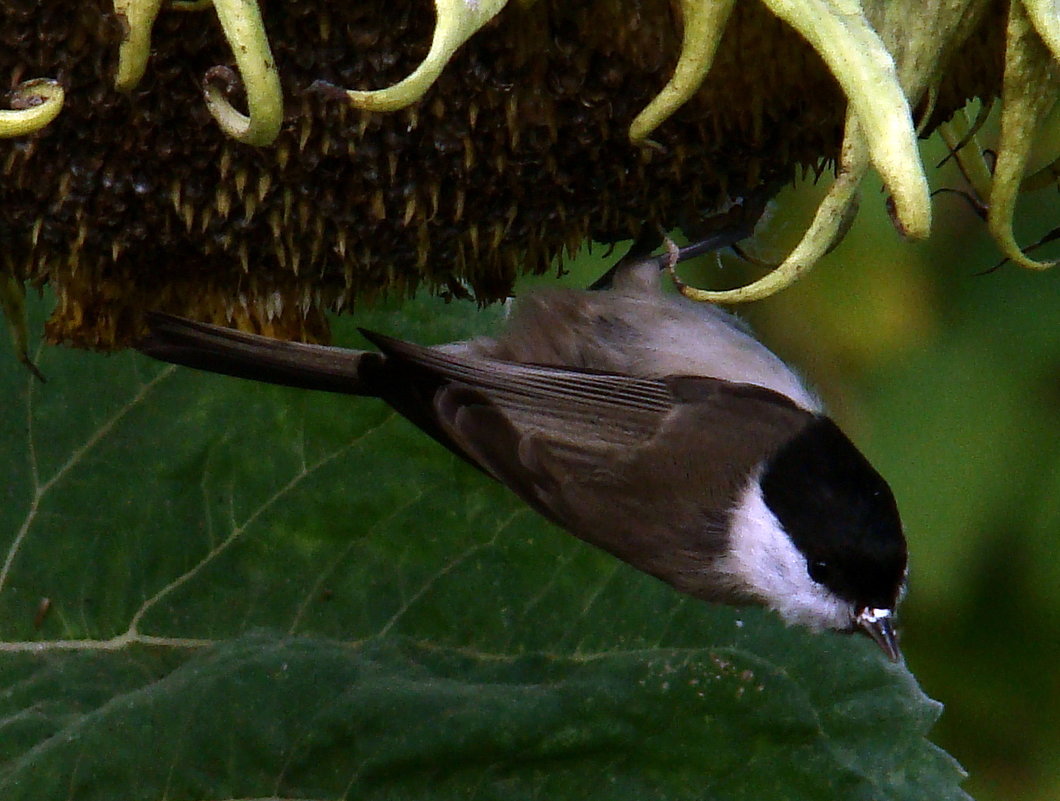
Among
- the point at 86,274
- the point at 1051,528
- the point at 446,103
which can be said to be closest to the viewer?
the point at 446,103

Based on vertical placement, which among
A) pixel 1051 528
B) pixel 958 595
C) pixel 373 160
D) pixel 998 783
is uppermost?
pixel 373 160

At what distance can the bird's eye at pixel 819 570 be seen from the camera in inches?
75.4

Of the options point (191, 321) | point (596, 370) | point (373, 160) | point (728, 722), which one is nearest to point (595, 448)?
point (596, 370)

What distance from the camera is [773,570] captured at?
76.4 inches

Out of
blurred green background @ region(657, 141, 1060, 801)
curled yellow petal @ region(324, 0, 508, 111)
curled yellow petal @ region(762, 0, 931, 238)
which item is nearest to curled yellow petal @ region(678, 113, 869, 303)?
A: curled yellow petal @ region(762, 0, 931, 238)

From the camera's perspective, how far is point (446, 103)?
1133 mm

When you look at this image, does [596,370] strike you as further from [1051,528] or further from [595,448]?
[1051,528]

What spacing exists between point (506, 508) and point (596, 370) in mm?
225

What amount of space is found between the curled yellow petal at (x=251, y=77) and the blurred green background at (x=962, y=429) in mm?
1151

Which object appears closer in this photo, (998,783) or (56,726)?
(56,726)

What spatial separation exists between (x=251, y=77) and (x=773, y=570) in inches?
43.3

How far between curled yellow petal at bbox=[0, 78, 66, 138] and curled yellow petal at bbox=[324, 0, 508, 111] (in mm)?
187

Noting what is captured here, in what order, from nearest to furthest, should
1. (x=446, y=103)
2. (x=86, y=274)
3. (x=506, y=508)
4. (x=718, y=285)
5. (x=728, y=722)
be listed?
(x=446, y=103), (x=86, y=274), (x=728, y=722), (x=506, y=508), (x=718, y=285)

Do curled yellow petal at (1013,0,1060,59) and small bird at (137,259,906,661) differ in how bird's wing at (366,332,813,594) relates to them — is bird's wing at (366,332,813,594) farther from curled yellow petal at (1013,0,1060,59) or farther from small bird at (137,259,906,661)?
curled yellow petal at (1013,0,1060,59)
